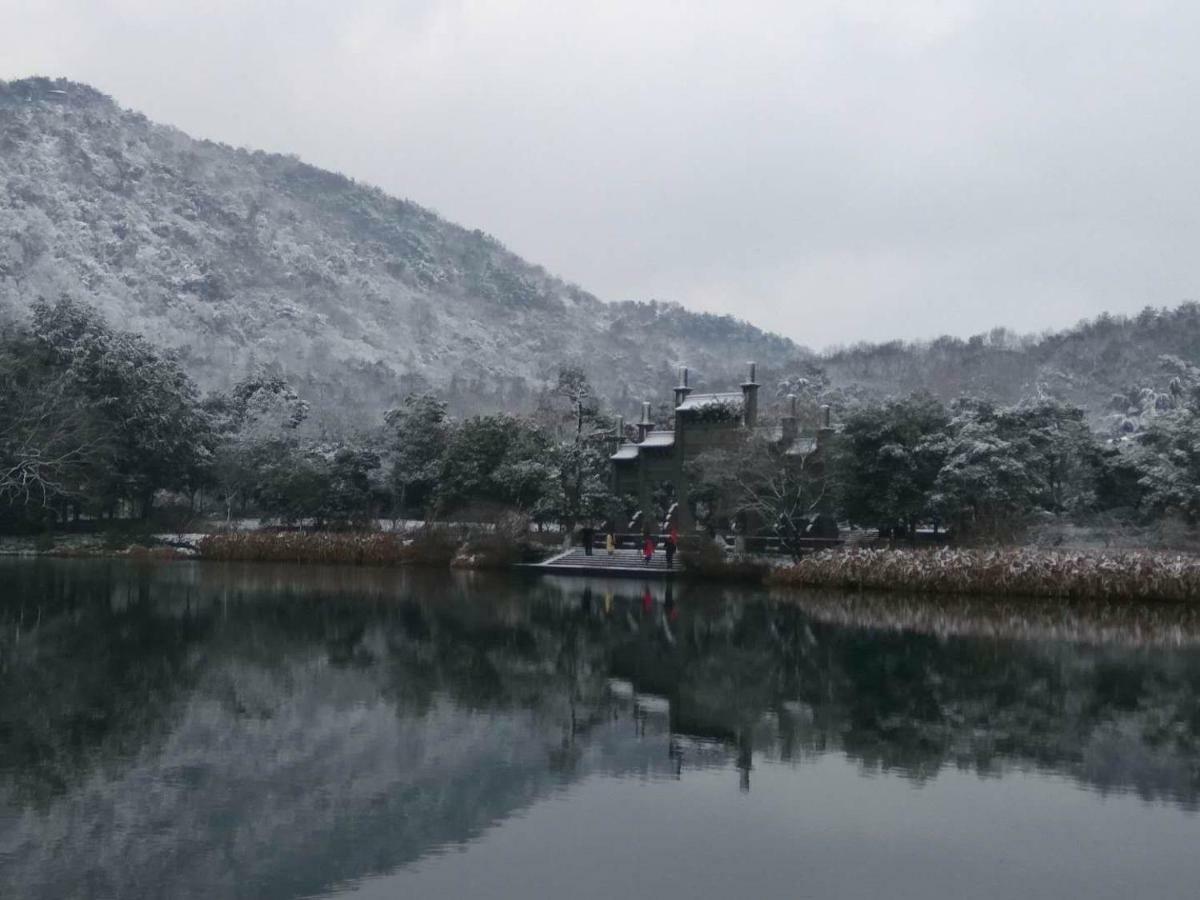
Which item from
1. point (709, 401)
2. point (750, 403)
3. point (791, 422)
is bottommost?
point (791, 422)

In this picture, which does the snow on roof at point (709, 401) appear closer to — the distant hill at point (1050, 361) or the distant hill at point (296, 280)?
the distant hill at point (1050, 361)

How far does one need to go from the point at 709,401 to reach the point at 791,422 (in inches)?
177

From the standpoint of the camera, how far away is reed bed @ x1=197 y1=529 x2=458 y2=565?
32375 mm

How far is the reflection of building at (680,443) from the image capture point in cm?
3444

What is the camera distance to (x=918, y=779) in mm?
8406

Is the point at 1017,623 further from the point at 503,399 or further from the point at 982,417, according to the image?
the point at 503,399

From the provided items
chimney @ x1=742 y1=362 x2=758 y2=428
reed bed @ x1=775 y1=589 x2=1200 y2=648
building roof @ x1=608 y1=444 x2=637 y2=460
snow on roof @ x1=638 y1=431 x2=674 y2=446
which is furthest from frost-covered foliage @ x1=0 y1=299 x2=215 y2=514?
reed bed @ x1=775 y1=589 x2=1200 y2=648

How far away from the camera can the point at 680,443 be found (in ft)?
117

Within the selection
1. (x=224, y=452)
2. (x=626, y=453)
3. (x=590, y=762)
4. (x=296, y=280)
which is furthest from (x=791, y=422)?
(x=296, y=280)

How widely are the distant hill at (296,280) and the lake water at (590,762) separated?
71.3m

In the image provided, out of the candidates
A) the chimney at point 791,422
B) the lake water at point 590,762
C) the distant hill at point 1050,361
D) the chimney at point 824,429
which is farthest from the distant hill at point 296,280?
the lake water at point 590,762

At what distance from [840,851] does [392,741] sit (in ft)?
12.5

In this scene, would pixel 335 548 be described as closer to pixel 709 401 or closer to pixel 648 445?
pixel 648 445

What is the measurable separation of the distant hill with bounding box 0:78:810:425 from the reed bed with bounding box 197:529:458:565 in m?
49.6
